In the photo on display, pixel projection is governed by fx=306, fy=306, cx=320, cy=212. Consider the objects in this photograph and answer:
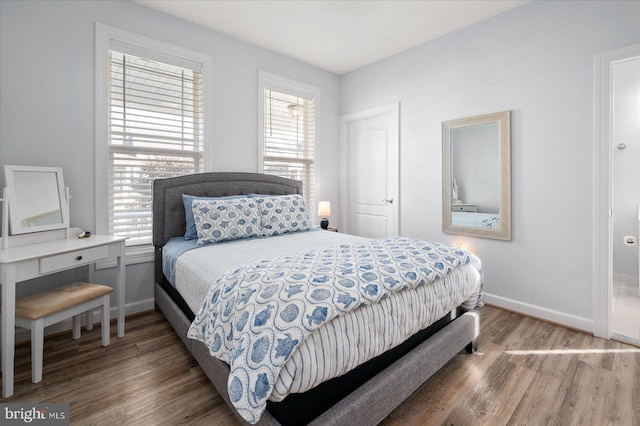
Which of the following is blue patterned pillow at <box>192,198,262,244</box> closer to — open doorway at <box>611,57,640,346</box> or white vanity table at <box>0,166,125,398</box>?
white vanity table at <box>0,166,125,398</box>

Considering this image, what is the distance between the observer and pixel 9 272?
173cm

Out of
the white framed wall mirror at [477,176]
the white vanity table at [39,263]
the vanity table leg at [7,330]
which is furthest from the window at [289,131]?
the vanity table leg at [7,330]

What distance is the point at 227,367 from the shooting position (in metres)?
1.46

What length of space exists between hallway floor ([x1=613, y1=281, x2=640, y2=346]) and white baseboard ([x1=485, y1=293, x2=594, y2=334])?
19cm

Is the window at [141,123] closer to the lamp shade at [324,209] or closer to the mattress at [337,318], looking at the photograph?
the mattress at [337,318]

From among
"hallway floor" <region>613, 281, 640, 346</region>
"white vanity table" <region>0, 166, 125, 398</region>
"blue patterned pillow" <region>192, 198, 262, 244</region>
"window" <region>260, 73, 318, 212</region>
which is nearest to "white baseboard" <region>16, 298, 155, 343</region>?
"white vanity table" <region>0, 166, 125, 398</region>

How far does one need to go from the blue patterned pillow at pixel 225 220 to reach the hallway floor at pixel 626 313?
10.2 ft

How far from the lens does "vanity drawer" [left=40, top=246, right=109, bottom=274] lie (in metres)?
1.92

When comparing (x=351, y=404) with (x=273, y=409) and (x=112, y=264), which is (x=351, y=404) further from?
(x=112, y=264)

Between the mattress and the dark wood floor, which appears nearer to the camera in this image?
the mattress

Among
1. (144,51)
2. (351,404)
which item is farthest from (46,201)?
(351,404)

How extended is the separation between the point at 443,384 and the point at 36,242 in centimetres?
293

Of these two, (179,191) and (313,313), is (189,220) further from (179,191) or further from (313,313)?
(313,313)

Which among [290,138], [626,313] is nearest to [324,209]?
[290,138]
